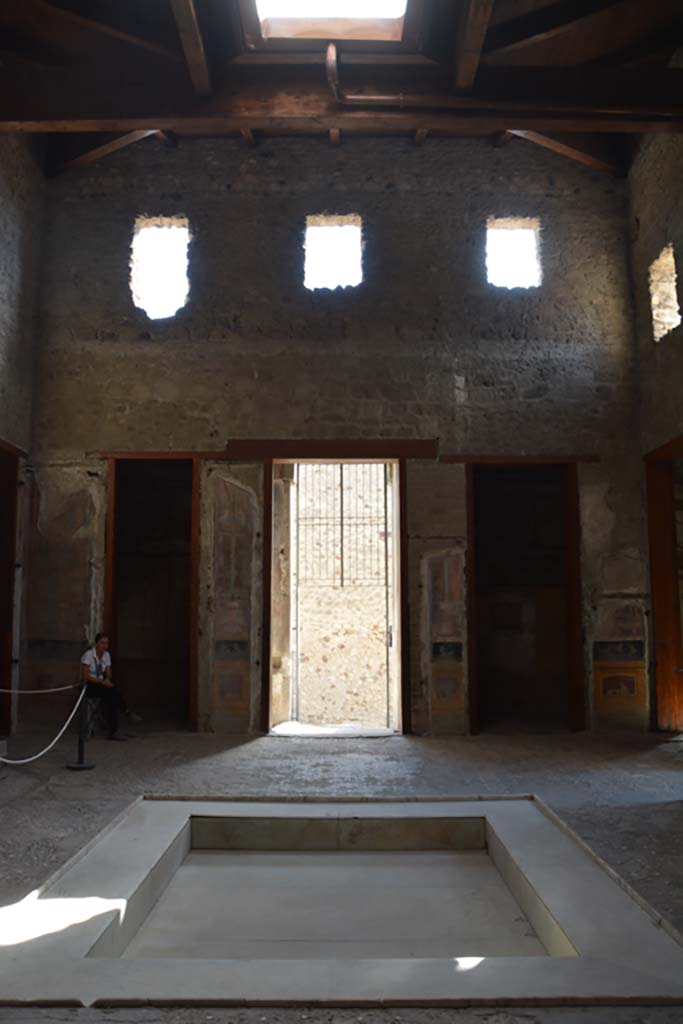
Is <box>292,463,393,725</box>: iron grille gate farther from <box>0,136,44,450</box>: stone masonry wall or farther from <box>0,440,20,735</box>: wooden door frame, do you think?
<box>0,440,20,735</box>: wooden door frame

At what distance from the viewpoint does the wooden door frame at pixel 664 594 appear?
356 inches

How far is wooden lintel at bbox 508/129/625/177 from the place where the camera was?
9414 mm

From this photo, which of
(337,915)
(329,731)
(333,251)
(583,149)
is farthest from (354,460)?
(337,915)

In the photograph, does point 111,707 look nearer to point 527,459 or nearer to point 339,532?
point 527,459

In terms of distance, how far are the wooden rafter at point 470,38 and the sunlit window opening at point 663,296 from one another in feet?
10.2

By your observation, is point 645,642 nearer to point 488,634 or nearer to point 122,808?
point 488,634

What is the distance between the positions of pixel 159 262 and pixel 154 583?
4.43 metres

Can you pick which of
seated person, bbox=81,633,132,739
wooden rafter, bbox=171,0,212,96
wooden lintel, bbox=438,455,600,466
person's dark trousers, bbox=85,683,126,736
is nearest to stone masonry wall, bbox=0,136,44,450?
seated person, bbox=81,633,132,739

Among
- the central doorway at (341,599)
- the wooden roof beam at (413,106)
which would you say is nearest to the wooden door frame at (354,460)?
the wooden roof beam at (413,106)

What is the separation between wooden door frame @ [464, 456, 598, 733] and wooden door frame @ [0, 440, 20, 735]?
16.1 ft

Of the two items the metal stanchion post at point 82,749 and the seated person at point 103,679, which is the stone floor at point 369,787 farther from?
the seated person at point 103,679

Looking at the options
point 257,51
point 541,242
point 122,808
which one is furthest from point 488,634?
point 257,51

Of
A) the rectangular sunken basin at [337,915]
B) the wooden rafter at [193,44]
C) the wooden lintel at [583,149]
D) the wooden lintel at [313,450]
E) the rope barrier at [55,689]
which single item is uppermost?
the wooden lintel at [583,149]

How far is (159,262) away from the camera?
994 cm
